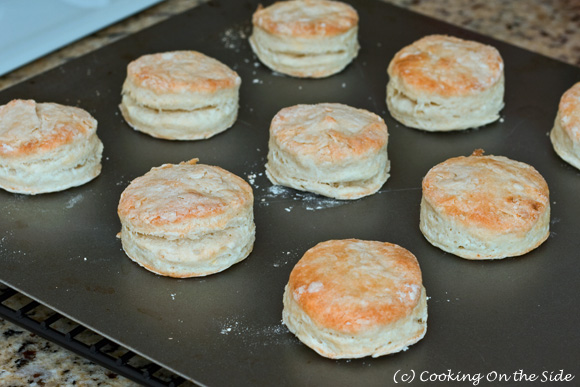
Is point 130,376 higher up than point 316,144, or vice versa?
point 316,144

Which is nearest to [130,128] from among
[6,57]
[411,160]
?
[6,57]

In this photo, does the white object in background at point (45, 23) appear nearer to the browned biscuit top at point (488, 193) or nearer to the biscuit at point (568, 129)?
the browned biscuit top at point (488, 193)

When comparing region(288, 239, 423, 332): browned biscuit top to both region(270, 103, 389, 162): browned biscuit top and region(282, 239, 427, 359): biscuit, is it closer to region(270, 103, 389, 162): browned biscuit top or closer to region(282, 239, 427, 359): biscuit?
region(282, 239, 427, 359): biscuit

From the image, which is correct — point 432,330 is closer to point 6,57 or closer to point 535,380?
point 535,380

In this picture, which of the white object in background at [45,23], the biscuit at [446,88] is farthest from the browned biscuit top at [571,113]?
the white object in background at [45,23]

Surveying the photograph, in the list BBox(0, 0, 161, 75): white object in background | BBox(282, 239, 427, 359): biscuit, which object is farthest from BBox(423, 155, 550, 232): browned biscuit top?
BBox(0, 0, 161, 75): white object in background

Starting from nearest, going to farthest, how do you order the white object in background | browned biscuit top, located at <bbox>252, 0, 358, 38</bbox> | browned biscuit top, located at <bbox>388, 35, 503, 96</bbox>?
browned biscuit top, located at <bbox>388, 35, 503, 96</bbox> < browned biscuit top, located at <bbox>252, 0, 358, 38</bbox> < the white object in background

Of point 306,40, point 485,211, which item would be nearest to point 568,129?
point 485,211

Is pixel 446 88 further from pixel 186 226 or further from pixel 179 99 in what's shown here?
pixel 186 226
